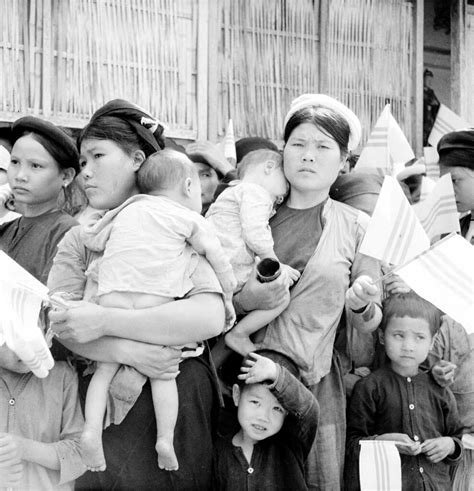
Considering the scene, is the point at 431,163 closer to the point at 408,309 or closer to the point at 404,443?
the point at 408,309

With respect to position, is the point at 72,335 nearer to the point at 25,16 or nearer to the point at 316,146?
the point at 316,146

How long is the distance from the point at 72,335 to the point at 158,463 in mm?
493

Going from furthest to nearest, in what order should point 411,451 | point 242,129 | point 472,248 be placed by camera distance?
point 242,129
point 411,451
point 472,248

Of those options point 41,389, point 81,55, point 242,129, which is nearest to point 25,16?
point 81,55

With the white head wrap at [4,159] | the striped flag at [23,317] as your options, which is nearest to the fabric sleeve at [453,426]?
the striped flag at [23,317]

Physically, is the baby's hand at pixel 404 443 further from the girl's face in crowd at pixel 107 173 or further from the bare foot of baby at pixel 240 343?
the girl's face in crowd at pixel 107 173

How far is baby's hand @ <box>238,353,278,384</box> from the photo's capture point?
3.02 metres

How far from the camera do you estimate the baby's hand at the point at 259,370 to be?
3016mm

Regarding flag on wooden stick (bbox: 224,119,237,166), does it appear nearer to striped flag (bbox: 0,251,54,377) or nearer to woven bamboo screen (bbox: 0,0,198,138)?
woven bamboo screen (bbox: 0,0,198,138)

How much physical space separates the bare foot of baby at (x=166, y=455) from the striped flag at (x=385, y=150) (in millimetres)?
2260

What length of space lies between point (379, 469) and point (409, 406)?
0.32 meters

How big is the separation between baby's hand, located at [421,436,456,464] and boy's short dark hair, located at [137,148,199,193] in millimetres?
1405

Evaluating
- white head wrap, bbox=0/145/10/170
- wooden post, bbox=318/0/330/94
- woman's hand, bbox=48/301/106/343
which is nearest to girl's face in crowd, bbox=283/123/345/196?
woman's hand, bbox=48/301/106/343

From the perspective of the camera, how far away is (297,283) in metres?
3.25
